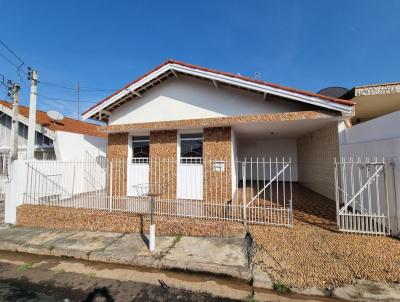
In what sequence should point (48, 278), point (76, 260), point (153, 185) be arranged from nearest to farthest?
point (48, 278) → point (76, 260) → point (153, 185)

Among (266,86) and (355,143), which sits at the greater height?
(266,86)

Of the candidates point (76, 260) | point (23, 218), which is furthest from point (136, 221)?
point (23, 218)

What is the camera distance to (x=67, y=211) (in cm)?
642

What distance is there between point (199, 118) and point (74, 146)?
6.82 metres

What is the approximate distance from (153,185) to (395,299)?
7052 mm

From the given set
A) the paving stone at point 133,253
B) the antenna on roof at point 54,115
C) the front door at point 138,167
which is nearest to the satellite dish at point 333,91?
the front door at point 138,167

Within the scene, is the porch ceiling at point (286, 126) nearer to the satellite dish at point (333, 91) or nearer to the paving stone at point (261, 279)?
the satellite dish at point (333, 91)

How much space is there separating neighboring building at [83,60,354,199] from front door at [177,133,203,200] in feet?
0.13

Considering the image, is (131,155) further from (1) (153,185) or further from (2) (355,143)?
(2) (355,143)

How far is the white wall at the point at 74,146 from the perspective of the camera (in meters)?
9.76

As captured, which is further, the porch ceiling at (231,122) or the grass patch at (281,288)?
the porch ceiling at (231,122)

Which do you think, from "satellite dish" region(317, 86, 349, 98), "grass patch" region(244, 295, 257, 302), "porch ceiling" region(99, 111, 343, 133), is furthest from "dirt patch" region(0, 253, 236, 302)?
"satellite dish" region(317, 86, 349, 98)

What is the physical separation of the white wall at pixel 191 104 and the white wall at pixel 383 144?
182cm

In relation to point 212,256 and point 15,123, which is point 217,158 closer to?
point 212,256
